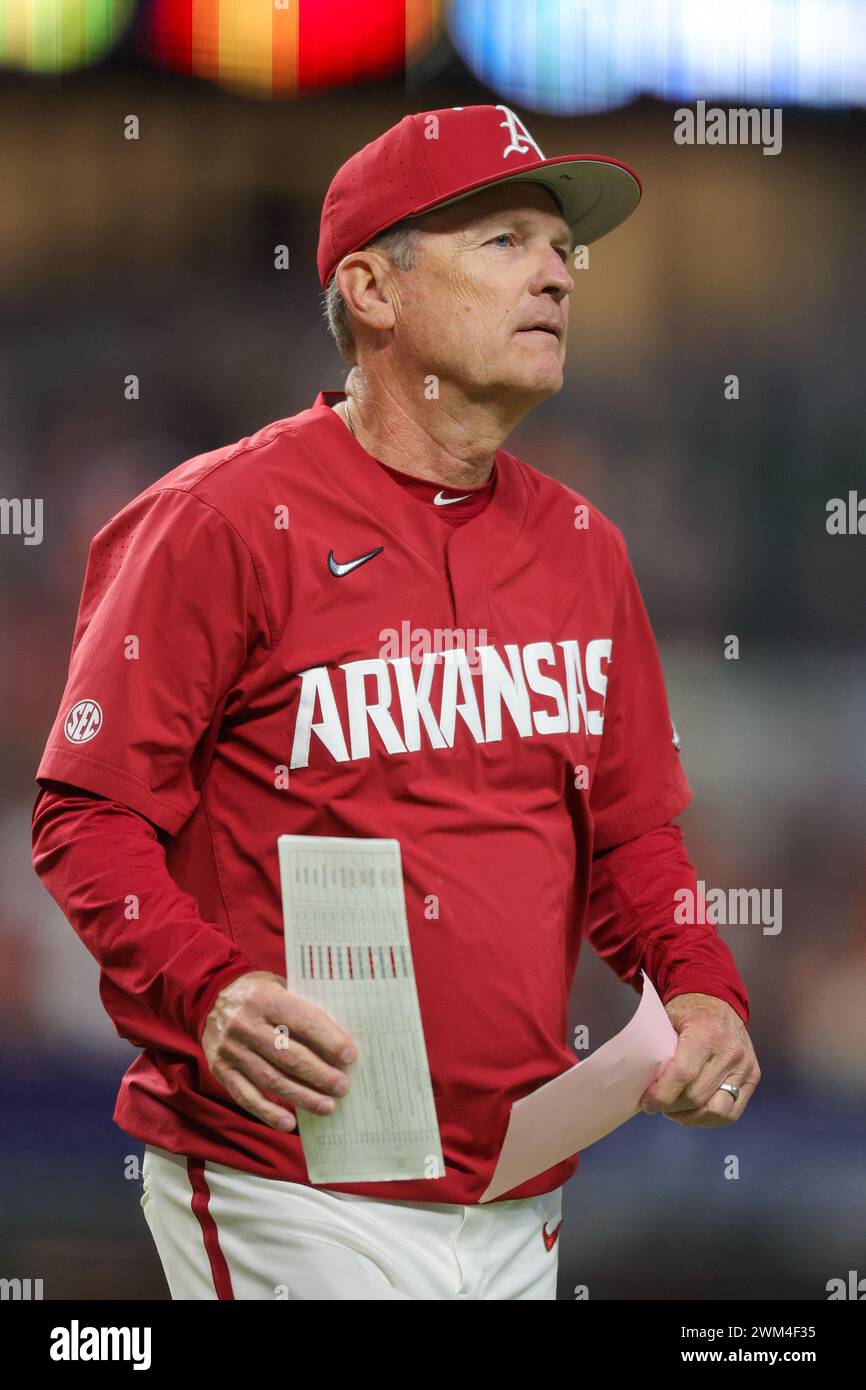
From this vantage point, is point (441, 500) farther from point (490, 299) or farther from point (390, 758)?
point (390, 758)

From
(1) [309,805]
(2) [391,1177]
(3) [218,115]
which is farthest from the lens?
(3) [218,115]

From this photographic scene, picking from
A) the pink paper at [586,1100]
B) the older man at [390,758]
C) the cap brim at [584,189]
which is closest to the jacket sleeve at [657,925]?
the older man at [390,758]

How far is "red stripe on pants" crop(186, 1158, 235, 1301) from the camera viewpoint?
147cm

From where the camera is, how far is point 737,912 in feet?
9.74

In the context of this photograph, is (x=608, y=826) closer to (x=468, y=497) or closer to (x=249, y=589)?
(x=468, y=497)

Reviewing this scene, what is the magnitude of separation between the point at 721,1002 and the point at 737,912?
1.39 metres

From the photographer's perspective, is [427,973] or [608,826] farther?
[608,826]

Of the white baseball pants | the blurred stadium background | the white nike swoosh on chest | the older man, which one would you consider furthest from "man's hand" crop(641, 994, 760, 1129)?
the blurred stadium background

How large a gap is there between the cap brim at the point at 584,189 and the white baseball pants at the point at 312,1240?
102 centimetres

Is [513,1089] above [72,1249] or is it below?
above

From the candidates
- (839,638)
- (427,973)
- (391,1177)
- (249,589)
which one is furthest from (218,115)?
(391,1177)

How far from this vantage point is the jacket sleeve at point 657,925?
1.64m

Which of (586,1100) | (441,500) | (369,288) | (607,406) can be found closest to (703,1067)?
(586,1100)

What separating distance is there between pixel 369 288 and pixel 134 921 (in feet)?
2.53
